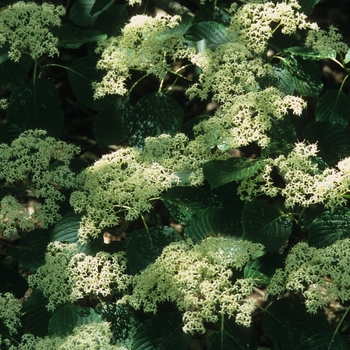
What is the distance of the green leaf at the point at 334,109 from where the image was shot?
2.59 metres

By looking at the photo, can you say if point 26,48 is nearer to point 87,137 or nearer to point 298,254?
point 87,137

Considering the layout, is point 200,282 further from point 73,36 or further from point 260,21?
point 73,36

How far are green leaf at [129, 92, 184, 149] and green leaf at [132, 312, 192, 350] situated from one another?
738mm

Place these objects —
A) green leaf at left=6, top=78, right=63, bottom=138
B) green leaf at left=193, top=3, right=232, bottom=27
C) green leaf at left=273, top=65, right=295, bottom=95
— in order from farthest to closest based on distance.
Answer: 1. green leaf at left=193, top=3, right=232, bottom=27
2. green leaf at left=6, top=78, right=63, bottom=138
3. green leaf at left=273, top=65, right=295, bottom=95

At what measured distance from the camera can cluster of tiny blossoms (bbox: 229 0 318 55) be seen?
8.20 feet

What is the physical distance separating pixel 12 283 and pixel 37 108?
2.16ft

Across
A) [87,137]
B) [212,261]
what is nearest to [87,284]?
[212,261]

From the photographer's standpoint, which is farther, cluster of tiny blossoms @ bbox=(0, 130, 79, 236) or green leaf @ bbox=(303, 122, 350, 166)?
green leaf @ bbox=(303, 122, 350, 166)

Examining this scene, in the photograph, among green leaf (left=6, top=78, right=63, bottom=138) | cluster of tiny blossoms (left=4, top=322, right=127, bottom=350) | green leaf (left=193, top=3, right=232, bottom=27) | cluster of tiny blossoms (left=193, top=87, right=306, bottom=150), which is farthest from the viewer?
green leaf (left=193, top=3, right=232, bottom=27)

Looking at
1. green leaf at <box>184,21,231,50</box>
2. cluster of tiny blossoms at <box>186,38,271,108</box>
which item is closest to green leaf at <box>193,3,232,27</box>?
green leaf at <box>184,21,231,50</box>

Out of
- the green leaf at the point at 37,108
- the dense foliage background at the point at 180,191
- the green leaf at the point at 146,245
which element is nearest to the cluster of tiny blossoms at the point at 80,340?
the dense foliage background at the point at 180,191

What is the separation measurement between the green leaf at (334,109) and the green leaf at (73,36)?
83cm

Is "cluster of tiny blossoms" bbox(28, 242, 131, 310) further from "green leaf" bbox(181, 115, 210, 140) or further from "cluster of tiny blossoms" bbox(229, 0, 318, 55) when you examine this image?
"cluster of tiny blossoms" bbox(229, 0, 318, 55)

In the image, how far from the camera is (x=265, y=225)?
2205mm
